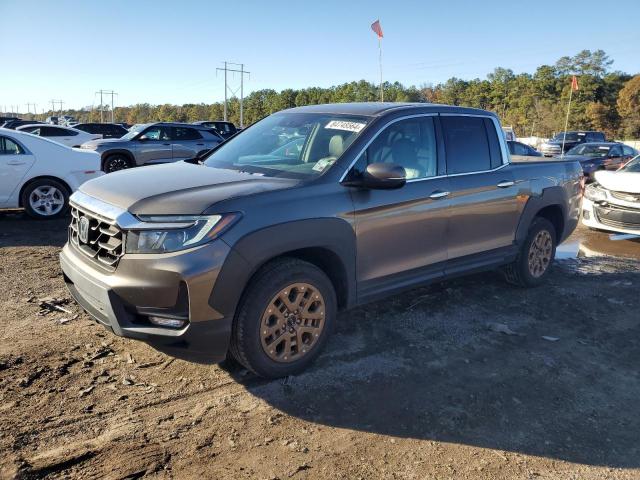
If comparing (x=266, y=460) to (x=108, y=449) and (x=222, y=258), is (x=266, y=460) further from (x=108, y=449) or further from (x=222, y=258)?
(x=222, y=258)

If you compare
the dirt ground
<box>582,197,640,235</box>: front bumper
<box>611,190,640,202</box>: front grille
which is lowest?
the dirt ground

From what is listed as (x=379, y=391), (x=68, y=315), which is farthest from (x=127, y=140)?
(x=379, y=391)

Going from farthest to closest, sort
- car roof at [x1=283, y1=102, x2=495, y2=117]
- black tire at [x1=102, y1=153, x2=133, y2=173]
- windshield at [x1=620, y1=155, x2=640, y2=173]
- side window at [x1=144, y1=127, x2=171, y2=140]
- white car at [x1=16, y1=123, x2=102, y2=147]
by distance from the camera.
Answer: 1. white car at [x1=16, y1=123, x2=102, y2=147]
2. side window at [x1=144, y1=127, x2=171, y2=140]
3. black tire at [x1=102, y1=153, x2=133, y2=173]
4. windshield at [x1=620, y1=155, x2=640, y2=173]
5. car roof at [x1=283, y1=102, x2=495, y2=117]

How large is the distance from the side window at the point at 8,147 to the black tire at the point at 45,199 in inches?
21.8

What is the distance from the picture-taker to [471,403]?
11.3ft

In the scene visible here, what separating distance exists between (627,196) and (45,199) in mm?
9545

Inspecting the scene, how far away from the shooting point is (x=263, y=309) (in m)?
3.32

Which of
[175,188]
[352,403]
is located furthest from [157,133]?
[352,403]

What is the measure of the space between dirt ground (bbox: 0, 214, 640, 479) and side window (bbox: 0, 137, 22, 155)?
4.42 m

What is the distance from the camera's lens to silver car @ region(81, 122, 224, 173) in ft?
49.0

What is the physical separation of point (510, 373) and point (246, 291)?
2.06m

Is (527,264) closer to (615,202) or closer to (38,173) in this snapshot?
(615,202)

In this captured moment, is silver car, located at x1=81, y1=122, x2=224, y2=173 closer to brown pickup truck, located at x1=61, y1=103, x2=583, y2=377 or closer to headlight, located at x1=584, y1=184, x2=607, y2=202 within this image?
headlight, located at x1=584, y1=184, x2=607, y2=202

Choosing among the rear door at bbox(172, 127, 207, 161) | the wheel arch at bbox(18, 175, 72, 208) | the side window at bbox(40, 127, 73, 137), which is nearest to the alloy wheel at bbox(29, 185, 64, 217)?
the wheel arch at bbox(18, 175, 72, 208)
